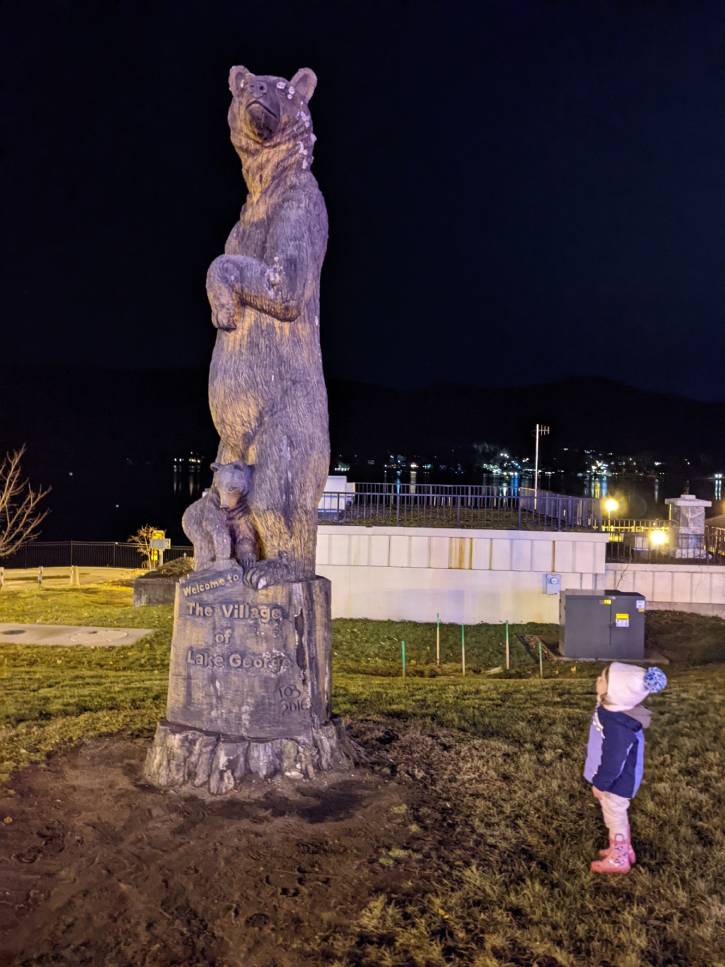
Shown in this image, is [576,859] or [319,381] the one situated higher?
[319,381]

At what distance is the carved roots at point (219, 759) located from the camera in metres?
5.52

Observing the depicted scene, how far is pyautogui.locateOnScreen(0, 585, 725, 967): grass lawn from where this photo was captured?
3.84 meters

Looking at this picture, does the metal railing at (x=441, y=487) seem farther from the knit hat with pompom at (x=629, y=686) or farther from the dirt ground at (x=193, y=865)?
the knit hat with pompom at (x=629, y=686)

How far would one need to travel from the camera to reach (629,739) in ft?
14.9

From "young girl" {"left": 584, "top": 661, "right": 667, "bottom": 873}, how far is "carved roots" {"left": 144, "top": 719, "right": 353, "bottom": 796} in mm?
2014

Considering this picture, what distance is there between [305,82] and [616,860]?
5.61m

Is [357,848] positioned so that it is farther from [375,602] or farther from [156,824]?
[375,602]

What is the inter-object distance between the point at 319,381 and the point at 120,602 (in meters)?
16.6

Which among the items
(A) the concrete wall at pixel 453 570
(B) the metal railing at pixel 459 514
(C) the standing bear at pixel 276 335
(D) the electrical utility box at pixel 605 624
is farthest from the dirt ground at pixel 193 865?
(B) the metal railing at pixel 459 514

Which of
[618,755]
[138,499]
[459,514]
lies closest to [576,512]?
[459,514]

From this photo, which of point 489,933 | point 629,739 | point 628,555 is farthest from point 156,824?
point 628,555

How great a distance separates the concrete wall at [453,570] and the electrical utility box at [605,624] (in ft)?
8.87

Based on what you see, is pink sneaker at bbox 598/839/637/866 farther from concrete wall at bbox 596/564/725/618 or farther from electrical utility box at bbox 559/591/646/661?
concrete wall at bbox 596/564/725/618

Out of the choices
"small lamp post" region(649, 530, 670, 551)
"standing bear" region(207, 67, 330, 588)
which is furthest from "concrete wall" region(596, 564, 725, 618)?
"standing bear" region(207, 67, 330, 588)
